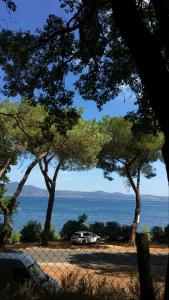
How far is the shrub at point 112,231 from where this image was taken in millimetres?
42969

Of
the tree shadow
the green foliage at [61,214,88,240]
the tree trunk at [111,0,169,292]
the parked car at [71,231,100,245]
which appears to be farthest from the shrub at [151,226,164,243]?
the tree trunk at [111,0,169,292]

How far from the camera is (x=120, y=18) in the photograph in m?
6.20

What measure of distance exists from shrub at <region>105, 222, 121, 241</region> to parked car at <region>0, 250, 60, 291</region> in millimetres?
34462

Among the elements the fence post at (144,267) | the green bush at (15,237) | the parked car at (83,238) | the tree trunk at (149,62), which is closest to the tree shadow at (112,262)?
the parked car at (83,238)

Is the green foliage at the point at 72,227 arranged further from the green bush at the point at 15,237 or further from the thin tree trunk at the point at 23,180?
the thin tree trunk at the point at 23,180

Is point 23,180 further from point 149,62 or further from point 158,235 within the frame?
point 149,62

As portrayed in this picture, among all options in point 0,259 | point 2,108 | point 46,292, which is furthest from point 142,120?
point 2,108

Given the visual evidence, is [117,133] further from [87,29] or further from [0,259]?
[0,259]

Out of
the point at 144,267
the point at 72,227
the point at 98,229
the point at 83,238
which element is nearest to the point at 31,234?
the point at 83,238

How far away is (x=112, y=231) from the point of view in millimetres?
43906

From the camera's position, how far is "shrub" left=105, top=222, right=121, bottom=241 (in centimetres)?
4297

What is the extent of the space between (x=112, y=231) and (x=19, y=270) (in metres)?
36.0

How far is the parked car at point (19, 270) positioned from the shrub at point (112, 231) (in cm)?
3446

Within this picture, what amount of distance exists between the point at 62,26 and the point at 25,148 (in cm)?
2007
